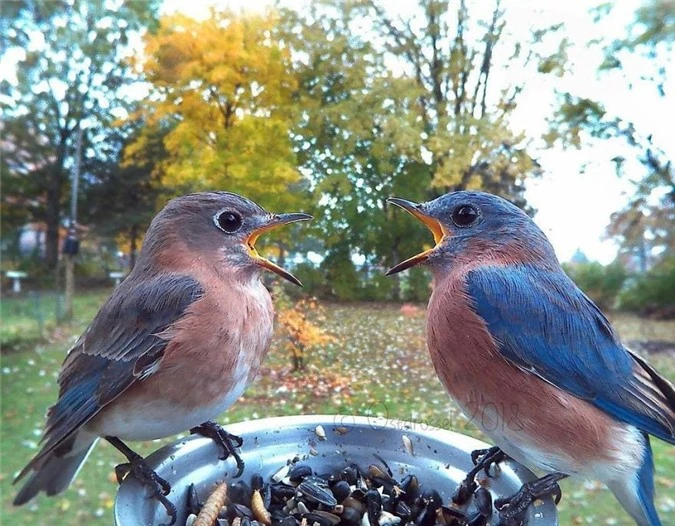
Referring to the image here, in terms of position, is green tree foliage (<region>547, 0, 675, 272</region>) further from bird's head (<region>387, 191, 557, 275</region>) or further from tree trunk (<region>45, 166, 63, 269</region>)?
tree trunk (<region>45, 166, 63, 269</region>)

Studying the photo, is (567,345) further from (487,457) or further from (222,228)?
(222,228)

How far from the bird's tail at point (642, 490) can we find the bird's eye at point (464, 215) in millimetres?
444

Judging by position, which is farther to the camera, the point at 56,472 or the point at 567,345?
the point at 56,472

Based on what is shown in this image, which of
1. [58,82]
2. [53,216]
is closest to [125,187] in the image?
[53,216]

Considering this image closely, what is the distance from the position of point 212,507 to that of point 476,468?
0.43 m

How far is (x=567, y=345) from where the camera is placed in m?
0.88

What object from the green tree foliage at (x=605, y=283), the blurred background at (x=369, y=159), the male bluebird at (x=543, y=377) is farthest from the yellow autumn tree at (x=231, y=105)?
the green tree foliage at (x=605, y=283)

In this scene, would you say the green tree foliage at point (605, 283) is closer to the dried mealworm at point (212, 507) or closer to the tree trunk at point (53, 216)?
the dried mealworm at point (212, 507)

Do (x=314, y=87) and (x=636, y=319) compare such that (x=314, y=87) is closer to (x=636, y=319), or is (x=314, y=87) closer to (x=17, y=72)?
(x=636, y=319)

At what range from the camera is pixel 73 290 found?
5.70 ft

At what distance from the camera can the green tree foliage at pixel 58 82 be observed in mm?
1688

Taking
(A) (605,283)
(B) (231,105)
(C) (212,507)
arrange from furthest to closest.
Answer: (A) (605,283), (B) (231,105), (C) (212,507)

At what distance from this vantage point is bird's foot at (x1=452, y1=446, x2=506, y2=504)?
0.90 meters

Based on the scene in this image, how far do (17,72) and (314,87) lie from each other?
1.27m
